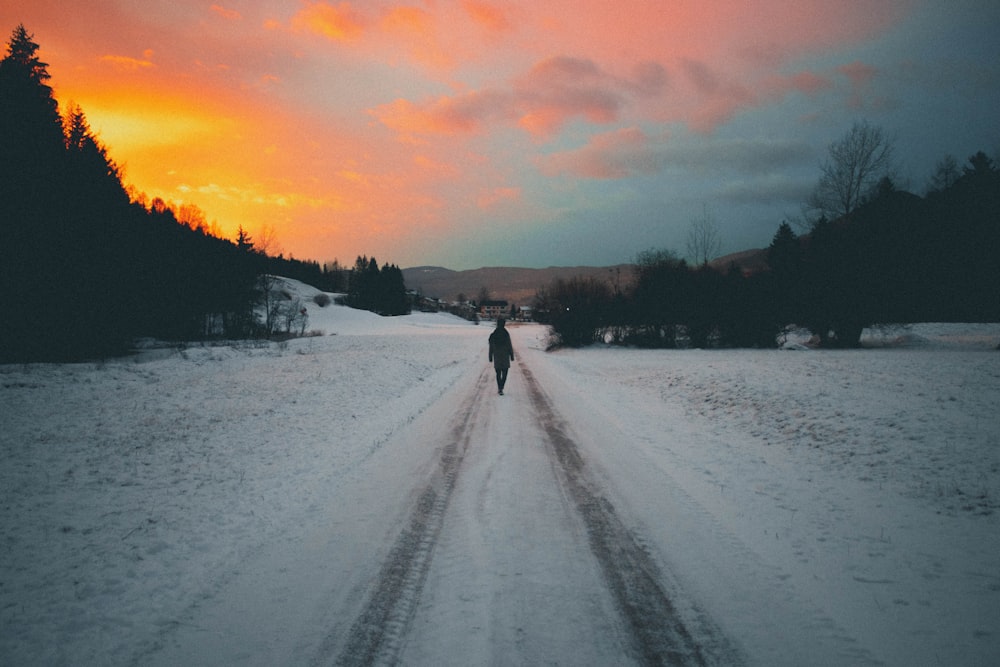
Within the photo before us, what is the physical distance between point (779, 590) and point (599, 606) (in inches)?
64.0

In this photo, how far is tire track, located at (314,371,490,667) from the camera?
2.62m

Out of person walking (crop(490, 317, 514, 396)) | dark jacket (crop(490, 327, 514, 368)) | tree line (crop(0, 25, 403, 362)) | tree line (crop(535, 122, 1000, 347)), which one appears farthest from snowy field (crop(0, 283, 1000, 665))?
tree line (crop(535, 122, 1000, 347))

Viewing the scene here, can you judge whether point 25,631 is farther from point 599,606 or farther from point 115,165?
point 115,165

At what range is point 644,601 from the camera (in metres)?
3.14

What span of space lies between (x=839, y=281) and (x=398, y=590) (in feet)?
111

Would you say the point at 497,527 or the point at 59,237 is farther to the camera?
the point at 59,237

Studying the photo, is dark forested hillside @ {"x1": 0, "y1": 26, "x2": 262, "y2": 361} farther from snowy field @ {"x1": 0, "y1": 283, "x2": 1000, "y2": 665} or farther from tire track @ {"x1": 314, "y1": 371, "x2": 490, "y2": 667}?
tire track @ {"x1": 314, "y1": 371, "x2": 490, "y2": 667}

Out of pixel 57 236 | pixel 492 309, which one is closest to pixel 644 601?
pixel 57 236

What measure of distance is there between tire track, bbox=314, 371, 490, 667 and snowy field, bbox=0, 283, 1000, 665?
5 cm

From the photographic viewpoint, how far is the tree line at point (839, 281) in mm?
26016

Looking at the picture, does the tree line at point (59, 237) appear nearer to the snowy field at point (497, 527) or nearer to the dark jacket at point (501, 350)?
the snowy field at point (497, 527)

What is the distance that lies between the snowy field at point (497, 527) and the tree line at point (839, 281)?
1968 centimetres

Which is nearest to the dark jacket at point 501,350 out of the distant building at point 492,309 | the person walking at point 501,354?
the person walking at point 501,354

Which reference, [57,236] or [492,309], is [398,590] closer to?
[57,236]
